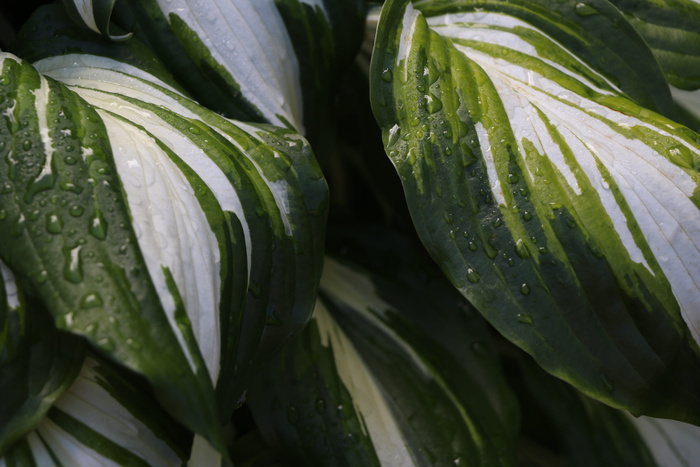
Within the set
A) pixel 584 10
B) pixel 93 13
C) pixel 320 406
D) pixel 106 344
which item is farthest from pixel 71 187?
pixel 584 10

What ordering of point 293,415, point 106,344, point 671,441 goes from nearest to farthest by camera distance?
point 106,344 < point 293,415 < point 671,441

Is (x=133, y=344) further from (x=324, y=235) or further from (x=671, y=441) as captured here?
(x=671, y=441)

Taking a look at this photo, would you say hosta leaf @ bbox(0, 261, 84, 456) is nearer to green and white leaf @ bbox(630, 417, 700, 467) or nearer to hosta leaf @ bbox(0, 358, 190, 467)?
hosta leaf @ bbox(0, 358, 190, 467)

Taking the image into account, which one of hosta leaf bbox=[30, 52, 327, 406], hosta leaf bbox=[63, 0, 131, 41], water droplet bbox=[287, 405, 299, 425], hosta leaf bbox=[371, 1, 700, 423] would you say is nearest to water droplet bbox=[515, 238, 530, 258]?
hosta leaf bbox=[371, 1, 700, 423]

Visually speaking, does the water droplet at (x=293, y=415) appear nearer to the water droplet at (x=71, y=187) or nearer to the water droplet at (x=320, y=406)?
the water droplet at (x=320, y=406)

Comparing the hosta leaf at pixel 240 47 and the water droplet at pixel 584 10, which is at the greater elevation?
the water droplet at pixel 584 10

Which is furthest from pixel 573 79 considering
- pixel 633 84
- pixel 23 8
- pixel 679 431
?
pixel 23 8

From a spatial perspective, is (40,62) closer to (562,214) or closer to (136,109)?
(136,109)

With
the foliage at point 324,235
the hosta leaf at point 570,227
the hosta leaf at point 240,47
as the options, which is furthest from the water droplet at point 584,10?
the hosta leaf at point 240,47
